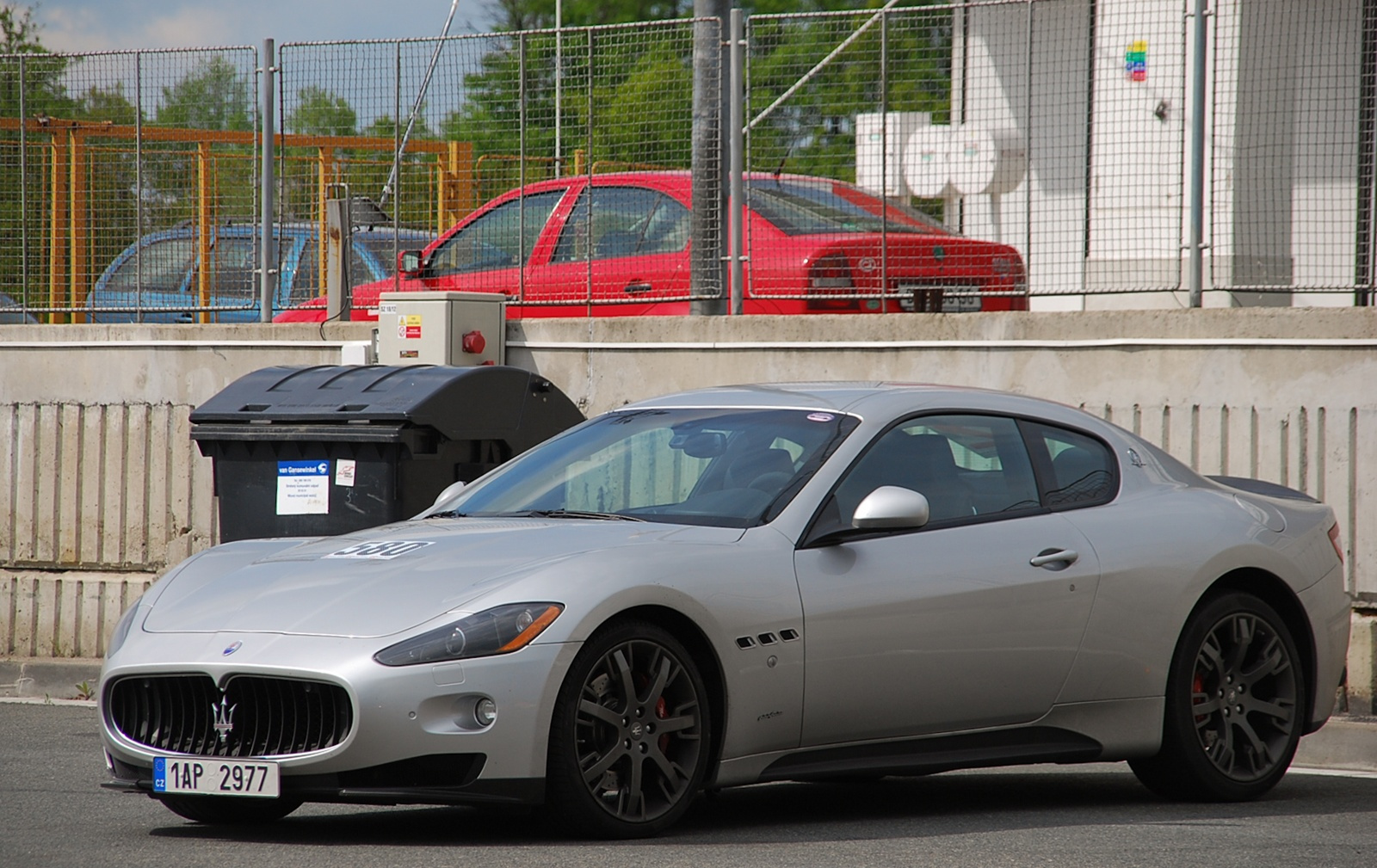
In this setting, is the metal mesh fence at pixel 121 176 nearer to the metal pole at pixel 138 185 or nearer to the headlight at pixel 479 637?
the metal pole at pixel 138 185

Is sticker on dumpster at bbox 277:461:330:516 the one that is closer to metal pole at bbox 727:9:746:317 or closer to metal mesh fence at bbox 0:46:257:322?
metal pole at bbox 727:9:746:317

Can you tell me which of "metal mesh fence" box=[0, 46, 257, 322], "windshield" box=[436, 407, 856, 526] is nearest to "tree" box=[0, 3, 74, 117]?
"metal mesh fence" box=[0, 46, 257, 322]

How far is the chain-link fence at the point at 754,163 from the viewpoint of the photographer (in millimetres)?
9938

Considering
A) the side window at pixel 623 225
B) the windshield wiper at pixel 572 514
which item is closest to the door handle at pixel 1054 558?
the windshield wiper at pixel 572 514

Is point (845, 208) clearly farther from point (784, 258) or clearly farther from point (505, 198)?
point (505, 198)

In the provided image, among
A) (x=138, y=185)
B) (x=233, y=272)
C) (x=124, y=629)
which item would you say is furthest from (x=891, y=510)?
(x=138, y=185)

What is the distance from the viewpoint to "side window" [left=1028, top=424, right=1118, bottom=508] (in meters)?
6.59

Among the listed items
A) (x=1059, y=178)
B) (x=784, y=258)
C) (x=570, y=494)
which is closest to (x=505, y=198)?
(x=784, y=258)

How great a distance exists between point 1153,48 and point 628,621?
6322 mm

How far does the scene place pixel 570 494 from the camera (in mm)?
6422

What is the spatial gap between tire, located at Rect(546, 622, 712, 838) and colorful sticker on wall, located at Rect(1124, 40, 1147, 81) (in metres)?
5.58

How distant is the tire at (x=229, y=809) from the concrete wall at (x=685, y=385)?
5118 mm

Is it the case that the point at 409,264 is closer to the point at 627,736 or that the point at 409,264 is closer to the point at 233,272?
the point at 233,272

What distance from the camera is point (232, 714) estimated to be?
528cm
